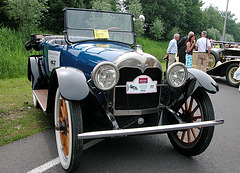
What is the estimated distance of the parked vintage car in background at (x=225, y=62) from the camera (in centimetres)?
838

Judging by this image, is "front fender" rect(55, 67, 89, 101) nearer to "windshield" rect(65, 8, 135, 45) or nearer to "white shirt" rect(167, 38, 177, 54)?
"windshield" rect(65, 8, 135, 45)

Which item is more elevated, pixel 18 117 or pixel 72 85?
pixel 72 85

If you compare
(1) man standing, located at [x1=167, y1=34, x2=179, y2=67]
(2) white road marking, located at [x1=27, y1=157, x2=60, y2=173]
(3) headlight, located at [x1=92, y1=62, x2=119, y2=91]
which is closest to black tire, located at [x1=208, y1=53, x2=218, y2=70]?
(1) man standing, located at [x1=167, y1=34, x2=179, y2=67]

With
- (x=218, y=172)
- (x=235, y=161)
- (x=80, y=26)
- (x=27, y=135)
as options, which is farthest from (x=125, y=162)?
(x=80, y=26)

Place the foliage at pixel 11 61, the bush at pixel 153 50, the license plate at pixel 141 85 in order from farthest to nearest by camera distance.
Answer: the bush at pixel 153 50, the foliage at pixel 11 61, the license plate at pixel 141 85

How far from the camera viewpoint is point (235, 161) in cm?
280

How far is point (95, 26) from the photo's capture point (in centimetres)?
380

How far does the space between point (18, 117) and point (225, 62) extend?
751 centimetres

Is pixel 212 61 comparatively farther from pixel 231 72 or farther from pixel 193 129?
pixel 193 129

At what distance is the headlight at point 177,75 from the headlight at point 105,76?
2.20ft

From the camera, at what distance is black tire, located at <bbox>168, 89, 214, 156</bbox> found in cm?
258

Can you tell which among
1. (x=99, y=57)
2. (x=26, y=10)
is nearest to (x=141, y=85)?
(x=99, y=57)

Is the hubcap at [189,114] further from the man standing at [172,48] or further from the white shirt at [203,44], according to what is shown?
the man standing at [172,48]

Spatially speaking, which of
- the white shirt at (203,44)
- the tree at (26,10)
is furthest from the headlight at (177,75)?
the tree at (26,10)
